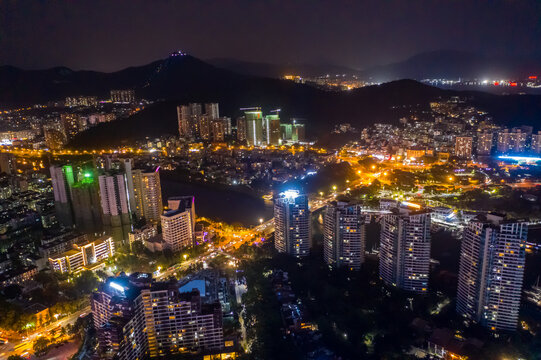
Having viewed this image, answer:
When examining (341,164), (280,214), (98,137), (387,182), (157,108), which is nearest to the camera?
(280,214)

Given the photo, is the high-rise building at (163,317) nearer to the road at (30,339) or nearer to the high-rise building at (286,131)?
the road at (30,339)

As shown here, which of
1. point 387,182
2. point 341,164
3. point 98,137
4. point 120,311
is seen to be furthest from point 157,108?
point 120,311

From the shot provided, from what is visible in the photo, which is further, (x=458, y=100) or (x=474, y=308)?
(x=458, y=100)

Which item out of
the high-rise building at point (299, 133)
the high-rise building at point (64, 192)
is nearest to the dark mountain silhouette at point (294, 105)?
the high-rise building at point (299, 133)

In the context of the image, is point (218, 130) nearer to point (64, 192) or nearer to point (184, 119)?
point (184, 119)

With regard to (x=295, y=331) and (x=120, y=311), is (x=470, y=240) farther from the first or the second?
(x=120, y=311)

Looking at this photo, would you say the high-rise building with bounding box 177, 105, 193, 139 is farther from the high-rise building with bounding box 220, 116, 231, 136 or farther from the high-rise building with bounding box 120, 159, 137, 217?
the high-rise building with bounding box 120, 159, 137, 217

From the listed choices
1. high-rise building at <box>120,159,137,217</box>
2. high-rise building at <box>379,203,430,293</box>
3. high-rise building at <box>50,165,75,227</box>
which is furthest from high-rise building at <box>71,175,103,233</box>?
high-rise building at <box>379,203,430,293</box>
